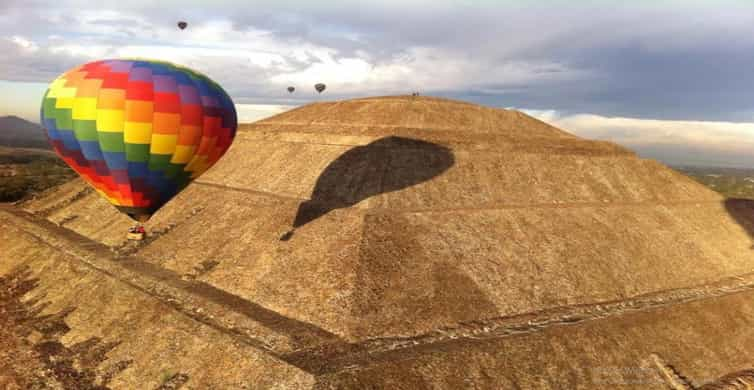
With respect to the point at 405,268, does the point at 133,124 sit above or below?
above

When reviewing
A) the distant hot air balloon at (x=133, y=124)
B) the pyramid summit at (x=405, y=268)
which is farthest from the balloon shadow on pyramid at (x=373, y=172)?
the distant hot air balloon at (x=133, y=124)

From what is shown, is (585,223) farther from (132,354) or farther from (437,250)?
(132,354)

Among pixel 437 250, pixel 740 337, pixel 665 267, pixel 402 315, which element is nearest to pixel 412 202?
pixel 437 250

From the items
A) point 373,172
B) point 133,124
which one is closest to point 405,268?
point 373,172

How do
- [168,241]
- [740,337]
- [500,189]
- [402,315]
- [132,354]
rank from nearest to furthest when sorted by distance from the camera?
1. [132,354]
2. [402,315]
3. [740,337]
4. [168,241]
5. [500,189]

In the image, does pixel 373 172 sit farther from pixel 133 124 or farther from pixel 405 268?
pixel 133 124

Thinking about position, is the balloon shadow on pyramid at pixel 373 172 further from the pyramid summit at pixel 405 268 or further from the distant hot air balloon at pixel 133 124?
the distant hot air balloon at pixel 133 124

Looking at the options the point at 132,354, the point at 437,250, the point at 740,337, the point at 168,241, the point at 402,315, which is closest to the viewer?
the point at 132,354

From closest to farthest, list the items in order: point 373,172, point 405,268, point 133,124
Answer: point 133,124 < point 405,268 < point 373,172
